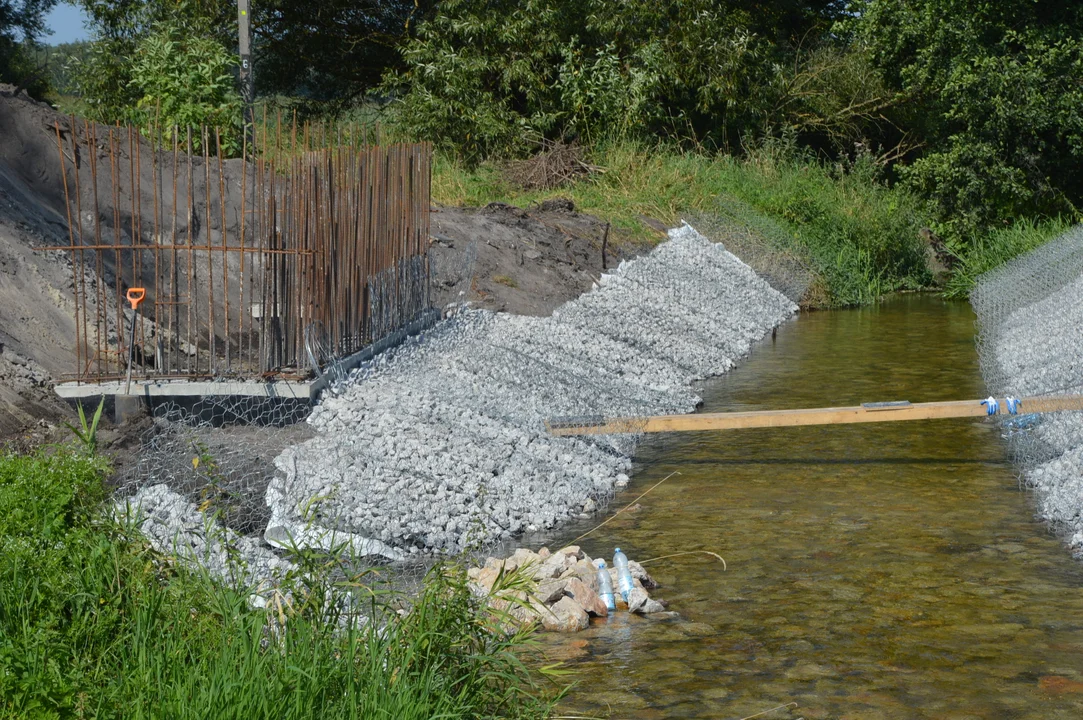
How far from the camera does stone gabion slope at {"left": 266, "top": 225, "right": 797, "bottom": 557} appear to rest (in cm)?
648

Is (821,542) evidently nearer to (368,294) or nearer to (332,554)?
(332,554)

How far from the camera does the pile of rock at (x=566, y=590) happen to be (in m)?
5.44

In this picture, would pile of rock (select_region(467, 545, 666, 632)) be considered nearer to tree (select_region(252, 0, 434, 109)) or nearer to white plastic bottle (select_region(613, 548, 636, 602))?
white plastic bottle (select_region(613, 548, 636, 602))

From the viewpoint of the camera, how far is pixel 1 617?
13.4ft

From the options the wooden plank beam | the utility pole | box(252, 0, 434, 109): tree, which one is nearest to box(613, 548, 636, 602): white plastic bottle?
the wooden plank beam

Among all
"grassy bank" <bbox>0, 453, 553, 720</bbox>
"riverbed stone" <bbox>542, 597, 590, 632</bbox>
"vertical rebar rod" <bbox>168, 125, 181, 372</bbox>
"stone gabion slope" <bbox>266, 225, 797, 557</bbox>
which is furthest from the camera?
"vertical rebar rod" <bbox>168, 125, 181, 372</bbox>

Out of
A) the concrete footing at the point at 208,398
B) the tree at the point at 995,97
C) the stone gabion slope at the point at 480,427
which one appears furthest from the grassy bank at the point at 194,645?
the tree at the point at 995,97

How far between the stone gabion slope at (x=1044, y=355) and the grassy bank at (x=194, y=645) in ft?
13.0

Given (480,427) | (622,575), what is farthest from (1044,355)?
(622,575)

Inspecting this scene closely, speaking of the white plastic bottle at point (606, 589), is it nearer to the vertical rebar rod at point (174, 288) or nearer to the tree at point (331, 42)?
the vertical rebar rod at point (174, 288)

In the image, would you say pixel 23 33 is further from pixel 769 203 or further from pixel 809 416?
pixel 809 416

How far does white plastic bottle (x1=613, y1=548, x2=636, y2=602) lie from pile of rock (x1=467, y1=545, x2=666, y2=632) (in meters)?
0.02

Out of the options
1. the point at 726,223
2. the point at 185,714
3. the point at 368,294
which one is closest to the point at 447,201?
the point at 726,223

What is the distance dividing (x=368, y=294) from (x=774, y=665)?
4982mm
